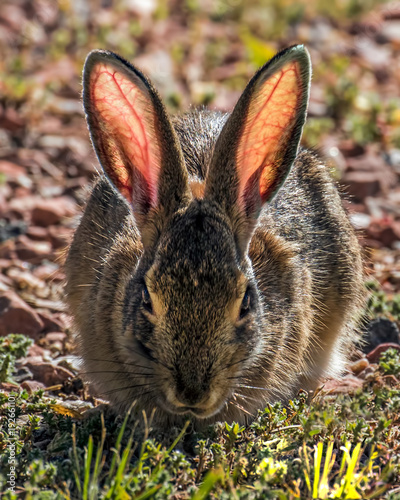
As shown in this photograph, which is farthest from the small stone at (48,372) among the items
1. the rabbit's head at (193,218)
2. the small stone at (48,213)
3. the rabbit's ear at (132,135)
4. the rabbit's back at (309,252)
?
the small stone at (48,213)

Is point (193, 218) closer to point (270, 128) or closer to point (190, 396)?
point (270, 128)

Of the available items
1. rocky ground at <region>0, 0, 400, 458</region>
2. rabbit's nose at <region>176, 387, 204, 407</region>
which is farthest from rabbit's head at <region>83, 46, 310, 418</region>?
rocky ground at <region>0, 0, 400, 458</region>

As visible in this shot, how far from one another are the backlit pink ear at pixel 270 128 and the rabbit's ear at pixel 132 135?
0.38 meters

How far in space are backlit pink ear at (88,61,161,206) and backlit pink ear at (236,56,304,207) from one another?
51cm

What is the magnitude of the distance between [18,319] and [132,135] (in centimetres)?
209

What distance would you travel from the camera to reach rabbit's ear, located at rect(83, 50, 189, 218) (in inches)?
191

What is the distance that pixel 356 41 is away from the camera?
41.8ft

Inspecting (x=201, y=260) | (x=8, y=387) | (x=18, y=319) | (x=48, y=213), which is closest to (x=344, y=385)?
(x=201, y=260)

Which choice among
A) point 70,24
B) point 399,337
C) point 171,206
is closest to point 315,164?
point 399,337

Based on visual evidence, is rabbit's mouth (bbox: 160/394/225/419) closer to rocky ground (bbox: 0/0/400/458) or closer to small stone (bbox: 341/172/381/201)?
rocky ground (bbox: 0/0/400/458)

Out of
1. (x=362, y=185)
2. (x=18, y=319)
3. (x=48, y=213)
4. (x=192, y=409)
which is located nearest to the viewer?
(x=192, y=409)

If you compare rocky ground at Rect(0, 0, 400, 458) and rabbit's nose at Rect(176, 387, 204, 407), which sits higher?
rocky ground at Rect(0, 0, 400, 458)

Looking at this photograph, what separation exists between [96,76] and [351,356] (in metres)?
2.95

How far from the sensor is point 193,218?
4.85m
